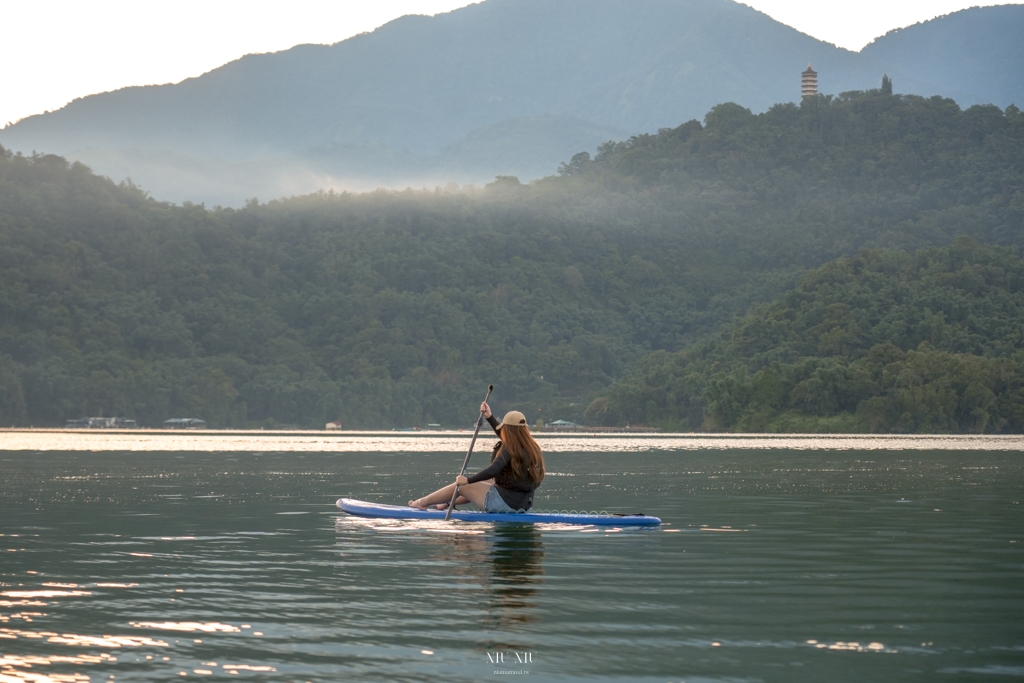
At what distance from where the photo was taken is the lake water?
1279cm

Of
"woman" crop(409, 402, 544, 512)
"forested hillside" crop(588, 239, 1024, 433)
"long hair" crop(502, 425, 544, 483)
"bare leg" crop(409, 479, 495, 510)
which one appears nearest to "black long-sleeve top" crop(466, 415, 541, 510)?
"woman" crop(409, 402, 544, 512)

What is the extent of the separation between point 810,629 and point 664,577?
448cm

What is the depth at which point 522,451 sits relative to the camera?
24.7 metres

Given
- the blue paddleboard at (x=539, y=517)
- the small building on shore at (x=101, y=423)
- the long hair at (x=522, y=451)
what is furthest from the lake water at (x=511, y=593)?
the small building on shore at (x=101, y=423)

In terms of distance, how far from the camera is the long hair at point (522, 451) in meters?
24.4

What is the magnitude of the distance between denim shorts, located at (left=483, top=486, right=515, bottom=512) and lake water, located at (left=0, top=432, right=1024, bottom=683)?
0.46 m

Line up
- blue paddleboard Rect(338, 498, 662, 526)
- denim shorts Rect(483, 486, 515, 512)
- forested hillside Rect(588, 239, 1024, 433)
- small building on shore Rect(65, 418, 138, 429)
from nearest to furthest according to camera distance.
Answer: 1. blue paddleboard Rect(338, 498, 662, 526)
2. denim shorts Rect(483, 486, 515, 512)
3. forested hillside Rect(588, 239, 1024, 433)
4. small building on shore Rect(65, 418, 138, 429)

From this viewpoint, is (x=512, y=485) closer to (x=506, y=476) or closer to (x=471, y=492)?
(x=506, y=476)

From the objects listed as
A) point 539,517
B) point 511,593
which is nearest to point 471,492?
point 539,517

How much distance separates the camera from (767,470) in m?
55.8

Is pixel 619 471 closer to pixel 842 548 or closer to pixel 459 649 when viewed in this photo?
pixel 842 548

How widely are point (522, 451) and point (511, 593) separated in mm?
7532

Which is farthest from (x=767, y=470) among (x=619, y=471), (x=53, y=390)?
(x=53, y=390)

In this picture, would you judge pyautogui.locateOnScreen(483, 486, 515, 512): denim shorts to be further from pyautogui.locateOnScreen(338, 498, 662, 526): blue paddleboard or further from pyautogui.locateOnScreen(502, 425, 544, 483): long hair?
pyautogui.locateOnScreen(502, 425, 544, 483): long hair
